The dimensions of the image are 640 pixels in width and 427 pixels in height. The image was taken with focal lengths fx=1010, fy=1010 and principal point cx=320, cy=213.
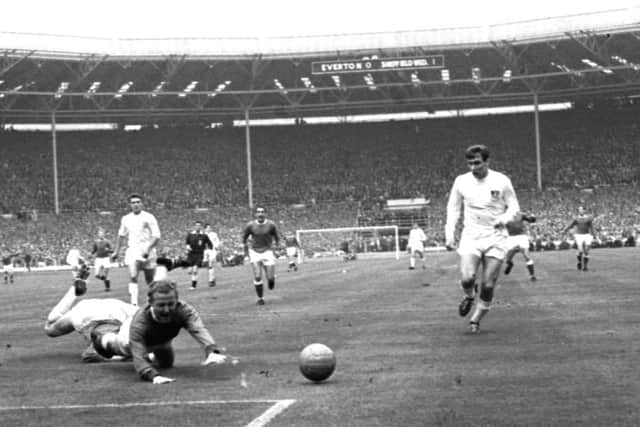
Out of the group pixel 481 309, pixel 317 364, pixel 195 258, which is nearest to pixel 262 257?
pixel 195 258

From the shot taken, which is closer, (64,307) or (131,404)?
(131,404)

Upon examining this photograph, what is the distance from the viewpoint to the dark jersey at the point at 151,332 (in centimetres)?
955

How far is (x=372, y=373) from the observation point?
9641 millimetres

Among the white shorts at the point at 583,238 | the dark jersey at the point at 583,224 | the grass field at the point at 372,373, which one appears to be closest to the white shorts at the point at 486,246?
the grass field at the point at 372,373

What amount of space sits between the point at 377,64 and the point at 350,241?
37.1ft

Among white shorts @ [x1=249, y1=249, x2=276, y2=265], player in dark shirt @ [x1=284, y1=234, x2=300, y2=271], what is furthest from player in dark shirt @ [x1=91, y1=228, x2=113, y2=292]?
white shorts @ [x1=249, y1=249, x2=276, y2=265]

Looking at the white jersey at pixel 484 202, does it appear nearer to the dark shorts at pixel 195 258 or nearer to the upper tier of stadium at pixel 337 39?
the dark shorts at pixel 195 258

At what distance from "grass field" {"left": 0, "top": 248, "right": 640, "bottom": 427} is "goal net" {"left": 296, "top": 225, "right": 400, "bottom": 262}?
149ft

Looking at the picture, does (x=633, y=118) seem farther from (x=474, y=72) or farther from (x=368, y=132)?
(x=368, y=132)

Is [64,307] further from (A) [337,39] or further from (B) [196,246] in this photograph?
(A) [337,39]

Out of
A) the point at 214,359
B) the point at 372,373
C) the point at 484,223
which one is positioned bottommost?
the point at 372,373

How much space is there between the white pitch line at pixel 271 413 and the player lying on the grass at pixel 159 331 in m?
1.79

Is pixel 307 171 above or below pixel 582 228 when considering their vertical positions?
above

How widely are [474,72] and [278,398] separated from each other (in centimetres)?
6493
